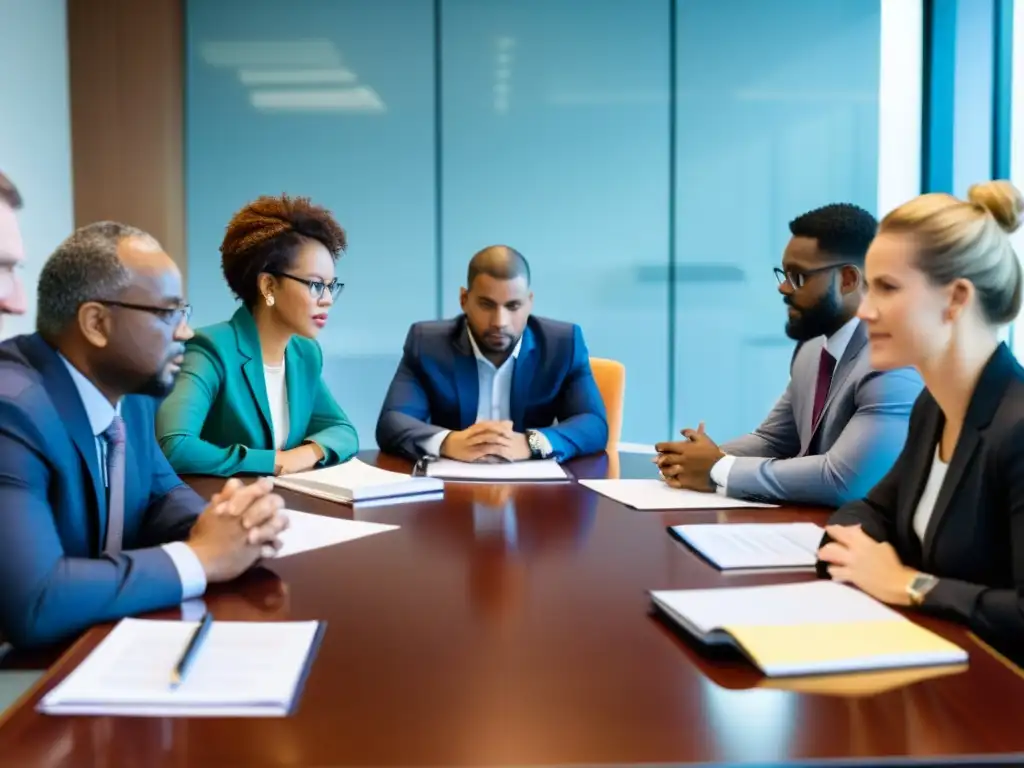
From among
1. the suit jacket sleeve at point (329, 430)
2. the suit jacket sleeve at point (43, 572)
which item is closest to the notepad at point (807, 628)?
the suit jacket sleeve at point (43, 572)

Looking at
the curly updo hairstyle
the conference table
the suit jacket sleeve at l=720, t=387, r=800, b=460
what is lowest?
the conference table

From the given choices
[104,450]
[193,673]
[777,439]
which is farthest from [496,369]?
[193,673]

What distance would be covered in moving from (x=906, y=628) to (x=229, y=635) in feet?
2.73

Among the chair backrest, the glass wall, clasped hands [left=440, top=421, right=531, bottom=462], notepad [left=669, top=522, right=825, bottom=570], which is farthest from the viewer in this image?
the glass wall

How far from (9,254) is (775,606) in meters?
1.37

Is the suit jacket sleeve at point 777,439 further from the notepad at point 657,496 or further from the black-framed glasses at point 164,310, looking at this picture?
the black-framed glasses at point 164,310

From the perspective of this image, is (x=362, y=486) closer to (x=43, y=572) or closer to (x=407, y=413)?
(x=43, y=572)

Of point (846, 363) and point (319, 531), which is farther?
point (846, 363)

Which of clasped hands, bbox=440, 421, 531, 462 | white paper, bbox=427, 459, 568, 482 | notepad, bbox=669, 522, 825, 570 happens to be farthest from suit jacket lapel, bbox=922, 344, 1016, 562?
clasped hands, bbox=440, 421, 531, 462

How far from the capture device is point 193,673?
1021mm

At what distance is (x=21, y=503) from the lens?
1.24 meters

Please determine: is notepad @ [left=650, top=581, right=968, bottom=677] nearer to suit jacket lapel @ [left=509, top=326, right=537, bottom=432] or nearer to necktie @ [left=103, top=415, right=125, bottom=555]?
necktie @ [left=103, top=415, right=125, bottom=555]

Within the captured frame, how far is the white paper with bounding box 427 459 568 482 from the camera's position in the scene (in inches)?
91.6

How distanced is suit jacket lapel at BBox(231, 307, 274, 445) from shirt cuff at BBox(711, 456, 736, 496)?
50.1 inches
